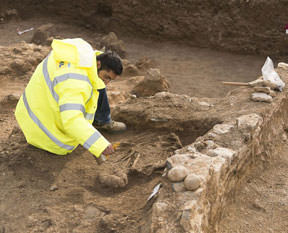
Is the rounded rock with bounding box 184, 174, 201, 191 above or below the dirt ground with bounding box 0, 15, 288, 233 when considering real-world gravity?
above

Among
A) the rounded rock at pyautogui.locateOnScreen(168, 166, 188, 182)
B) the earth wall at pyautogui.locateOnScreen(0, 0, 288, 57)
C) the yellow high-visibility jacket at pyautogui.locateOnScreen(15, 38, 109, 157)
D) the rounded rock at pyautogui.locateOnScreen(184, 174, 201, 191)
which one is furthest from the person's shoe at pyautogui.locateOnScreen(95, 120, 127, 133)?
the earth wall at pyautogui.locateOnScreen(0, 0, 288, 57)

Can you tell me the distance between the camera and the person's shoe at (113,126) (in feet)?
12.8

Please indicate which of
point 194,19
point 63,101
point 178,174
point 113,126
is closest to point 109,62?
point 63,101

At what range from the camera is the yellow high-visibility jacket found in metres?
2.66

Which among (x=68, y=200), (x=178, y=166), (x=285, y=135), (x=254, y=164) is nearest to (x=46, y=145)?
(x=68, y=200)

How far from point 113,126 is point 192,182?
163cm

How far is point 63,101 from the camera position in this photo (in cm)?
268

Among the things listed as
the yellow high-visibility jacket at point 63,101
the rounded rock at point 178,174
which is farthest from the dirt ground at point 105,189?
the yellow high-visibility jacket at point 63,101

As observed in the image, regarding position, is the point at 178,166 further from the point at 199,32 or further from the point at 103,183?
the point at 199,32

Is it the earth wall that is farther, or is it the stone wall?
the earth wall

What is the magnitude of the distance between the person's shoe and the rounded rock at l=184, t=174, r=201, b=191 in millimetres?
1577

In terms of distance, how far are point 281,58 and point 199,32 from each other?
69.4 inches

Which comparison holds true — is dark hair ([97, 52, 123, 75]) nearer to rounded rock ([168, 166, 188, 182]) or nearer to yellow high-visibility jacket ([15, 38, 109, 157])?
yellow high-visibility jacket ([15, 38, 109, 157])

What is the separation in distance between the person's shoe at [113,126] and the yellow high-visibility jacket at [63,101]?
690 millimetres
